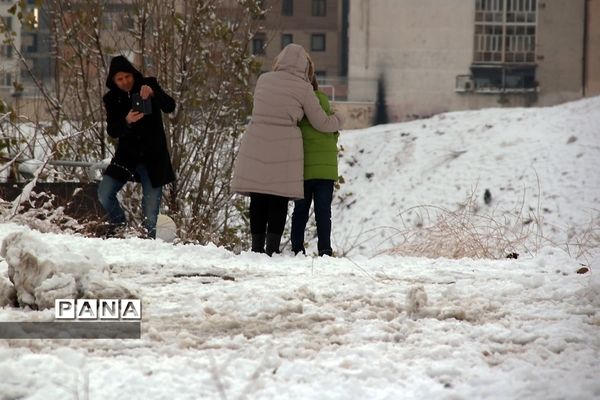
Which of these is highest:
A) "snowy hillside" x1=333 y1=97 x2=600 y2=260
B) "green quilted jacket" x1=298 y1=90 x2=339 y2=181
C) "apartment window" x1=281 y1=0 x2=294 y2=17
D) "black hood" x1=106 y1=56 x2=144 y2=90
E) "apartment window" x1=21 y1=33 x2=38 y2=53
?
"apartment window" x1=281 y1=0 x2=294 y2=17

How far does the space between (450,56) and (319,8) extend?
16.3 m

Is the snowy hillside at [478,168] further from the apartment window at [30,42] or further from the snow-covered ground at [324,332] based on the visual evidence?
the apartment window at [30,42]

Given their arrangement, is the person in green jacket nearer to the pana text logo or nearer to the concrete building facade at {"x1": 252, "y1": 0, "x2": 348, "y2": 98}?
the pana text logo

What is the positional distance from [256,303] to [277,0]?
8.59 meters

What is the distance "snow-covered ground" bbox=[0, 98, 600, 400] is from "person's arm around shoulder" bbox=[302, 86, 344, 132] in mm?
1034

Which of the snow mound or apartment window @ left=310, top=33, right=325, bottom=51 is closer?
the snow mound

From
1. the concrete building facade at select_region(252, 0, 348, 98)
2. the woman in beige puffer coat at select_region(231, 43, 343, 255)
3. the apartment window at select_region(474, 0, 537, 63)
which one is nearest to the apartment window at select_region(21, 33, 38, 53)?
the concrete building facade at select_region(252, 0, 348, 98)

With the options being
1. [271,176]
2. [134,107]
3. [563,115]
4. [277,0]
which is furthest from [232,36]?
[563,115]

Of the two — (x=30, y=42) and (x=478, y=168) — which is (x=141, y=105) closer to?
(x=478, y=168)

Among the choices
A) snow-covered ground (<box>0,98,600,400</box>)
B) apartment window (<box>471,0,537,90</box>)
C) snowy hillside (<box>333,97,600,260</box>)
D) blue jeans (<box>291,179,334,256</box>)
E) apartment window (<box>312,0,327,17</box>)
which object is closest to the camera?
snow-covered ground (<box>0,98,600,400</box>)

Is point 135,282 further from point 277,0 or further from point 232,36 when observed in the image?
point 277,0

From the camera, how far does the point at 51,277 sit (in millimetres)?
4398

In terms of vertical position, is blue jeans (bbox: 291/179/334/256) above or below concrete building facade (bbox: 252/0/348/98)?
below

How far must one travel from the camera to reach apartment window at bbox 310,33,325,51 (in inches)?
2174
